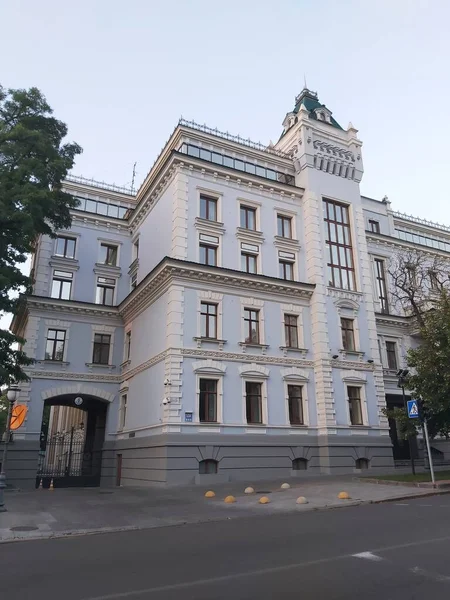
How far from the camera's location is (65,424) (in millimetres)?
52906

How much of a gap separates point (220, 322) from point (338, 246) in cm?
1036

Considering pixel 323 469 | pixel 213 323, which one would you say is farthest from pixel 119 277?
pixel 323 469

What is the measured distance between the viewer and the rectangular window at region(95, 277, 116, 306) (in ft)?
105

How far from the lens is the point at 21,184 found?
2178 centimetres

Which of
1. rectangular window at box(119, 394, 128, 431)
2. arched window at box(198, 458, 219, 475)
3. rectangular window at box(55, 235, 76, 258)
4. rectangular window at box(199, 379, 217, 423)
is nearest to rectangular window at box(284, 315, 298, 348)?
rectangular window at box(199, 379, 217, 423)

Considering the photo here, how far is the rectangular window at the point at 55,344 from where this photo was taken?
28641 mm

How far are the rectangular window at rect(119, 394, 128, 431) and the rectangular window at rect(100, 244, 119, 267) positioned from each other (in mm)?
9338

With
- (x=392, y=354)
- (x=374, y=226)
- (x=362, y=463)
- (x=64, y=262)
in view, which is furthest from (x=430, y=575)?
(x=374, y=226)

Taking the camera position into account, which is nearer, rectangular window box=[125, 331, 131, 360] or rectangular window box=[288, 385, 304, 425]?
rectangular window box=[288, 385, 304, 425]

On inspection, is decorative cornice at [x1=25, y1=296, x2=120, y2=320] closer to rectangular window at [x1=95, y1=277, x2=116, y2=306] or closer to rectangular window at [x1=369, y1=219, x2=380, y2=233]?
rectangular window at [x1=95, y1=277, x2=116, y2=306]

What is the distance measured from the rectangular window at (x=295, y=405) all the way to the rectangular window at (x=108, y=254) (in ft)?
50.4

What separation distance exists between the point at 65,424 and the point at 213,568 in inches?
1976

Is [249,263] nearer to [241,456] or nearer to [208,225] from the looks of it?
[208,225]

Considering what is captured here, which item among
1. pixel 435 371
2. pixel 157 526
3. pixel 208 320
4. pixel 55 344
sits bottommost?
pixel 157 526
